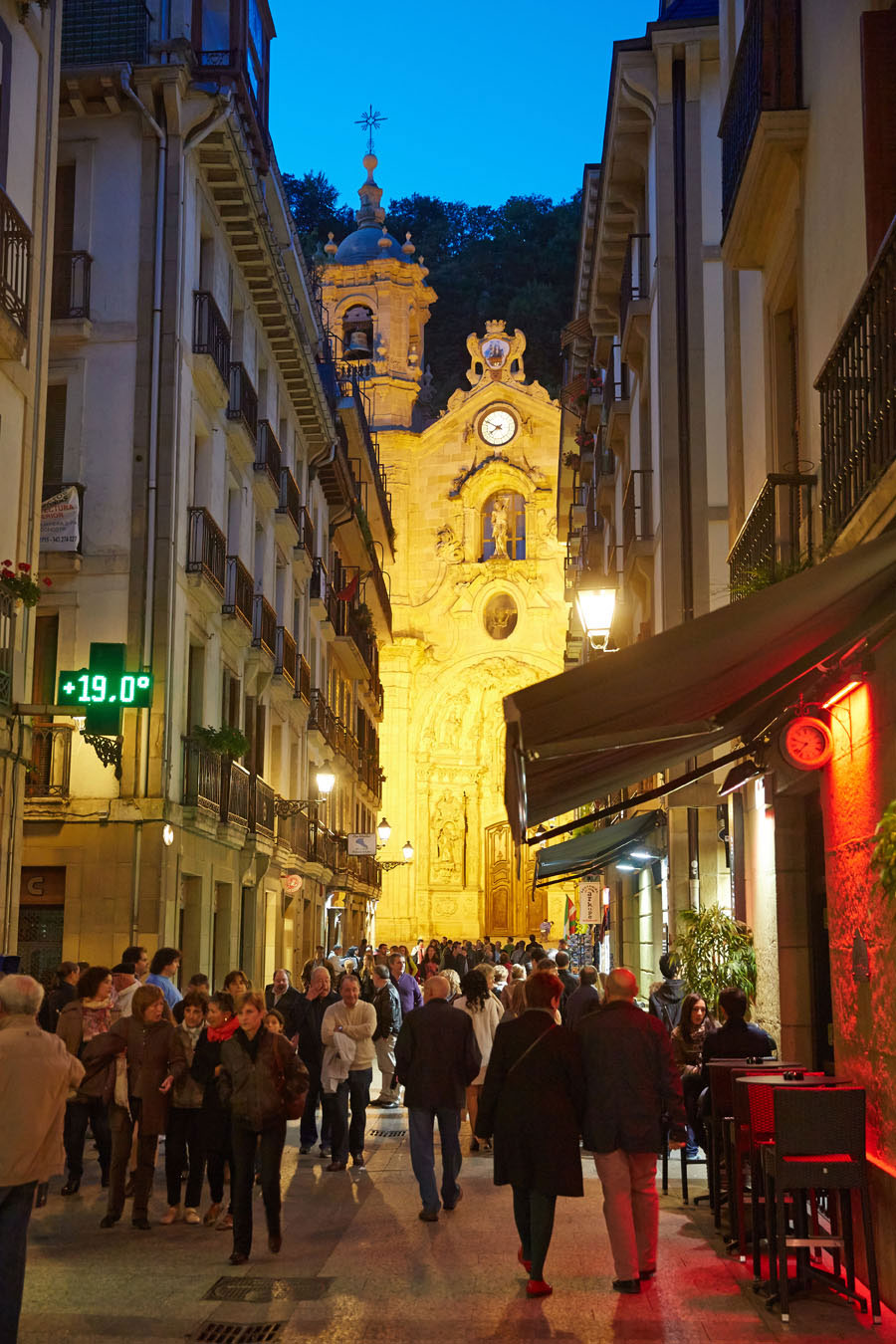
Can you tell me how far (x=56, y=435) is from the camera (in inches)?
776

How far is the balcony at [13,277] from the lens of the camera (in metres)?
13.5

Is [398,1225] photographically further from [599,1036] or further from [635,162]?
[635,162]

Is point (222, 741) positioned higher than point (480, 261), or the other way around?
point (480, 261)

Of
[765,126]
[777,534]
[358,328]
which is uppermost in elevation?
[358,328]

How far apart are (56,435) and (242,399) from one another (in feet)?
13.5

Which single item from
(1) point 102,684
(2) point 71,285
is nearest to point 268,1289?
(1) point 102,684

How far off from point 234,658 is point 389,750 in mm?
29603

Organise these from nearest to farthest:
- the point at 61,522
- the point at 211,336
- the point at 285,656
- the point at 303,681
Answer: the point at 61,522, the point at 211,336, the point at 285,656, the point at 303,681

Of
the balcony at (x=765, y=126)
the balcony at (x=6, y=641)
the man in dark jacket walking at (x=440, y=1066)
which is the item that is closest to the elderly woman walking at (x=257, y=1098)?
the man in dark jacket walking at (x=440, y=1066)

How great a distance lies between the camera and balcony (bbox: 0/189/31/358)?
531 inches

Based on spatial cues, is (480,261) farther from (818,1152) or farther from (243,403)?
(818,1152)

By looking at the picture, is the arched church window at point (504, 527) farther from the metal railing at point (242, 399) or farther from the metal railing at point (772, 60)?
the metal railing at point (772, 60)

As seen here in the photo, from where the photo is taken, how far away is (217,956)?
74.8 feet

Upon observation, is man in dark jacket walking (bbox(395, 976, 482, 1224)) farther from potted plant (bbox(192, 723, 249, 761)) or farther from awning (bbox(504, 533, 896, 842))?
potted plant (bbox(192, 723, 249, 761))
